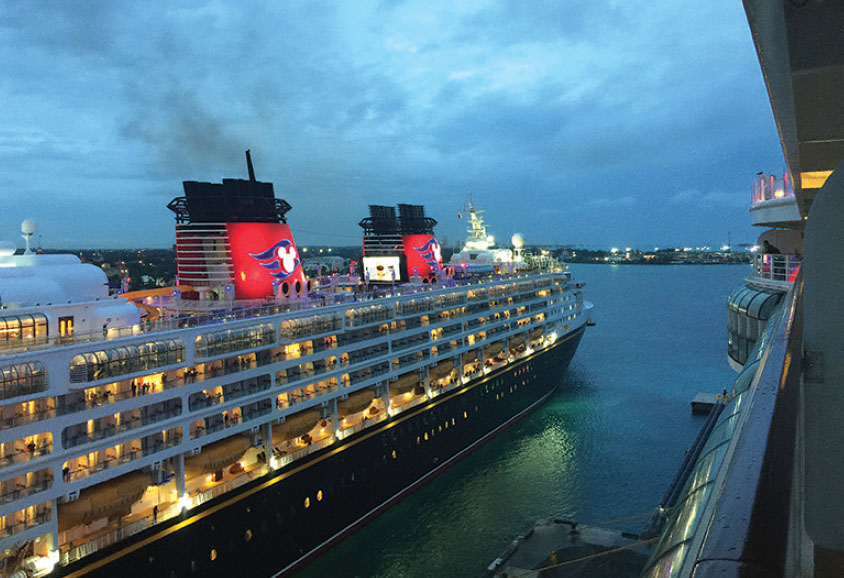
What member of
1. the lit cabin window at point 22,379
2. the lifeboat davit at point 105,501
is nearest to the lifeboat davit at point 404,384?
the lifeboat davit at point 105,501

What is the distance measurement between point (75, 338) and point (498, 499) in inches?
644

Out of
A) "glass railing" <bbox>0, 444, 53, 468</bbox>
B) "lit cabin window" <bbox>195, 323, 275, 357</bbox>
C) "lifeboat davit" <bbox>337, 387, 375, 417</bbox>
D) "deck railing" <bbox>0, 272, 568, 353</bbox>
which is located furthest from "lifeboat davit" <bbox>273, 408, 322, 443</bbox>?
"glass railing" <bbox>0, 444, 53, 468</bbox>

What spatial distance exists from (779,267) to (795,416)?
17419 millimetres

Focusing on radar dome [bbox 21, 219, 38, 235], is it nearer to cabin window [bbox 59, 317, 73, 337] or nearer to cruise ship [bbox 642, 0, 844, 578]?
cabin window [bbox 59, 317, 73, 337]

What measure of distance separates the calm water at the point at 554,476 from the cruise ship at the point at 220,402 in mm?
1011

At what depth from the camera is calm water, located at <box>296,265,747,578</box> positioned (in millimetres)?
18984

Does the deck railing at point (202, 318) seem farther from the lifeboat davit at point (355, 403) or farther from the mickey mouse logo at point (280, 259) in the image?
the lifeboat davit at point (355, 403)

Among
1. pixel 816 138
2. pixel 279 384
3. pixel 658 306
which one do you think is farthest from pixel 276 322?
pixel 658 306

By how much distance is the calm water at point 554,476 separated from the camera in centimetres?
1898

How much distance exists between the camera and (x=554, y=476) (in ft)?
80.4

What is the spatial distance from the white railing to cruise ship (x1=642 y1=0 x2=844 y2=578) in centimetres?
1196

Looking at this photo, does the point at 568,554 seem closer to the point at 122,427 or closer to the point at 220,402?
the point at 220,402

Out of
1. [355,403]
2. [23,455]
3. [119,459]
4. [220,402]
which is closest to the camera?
[23,455]

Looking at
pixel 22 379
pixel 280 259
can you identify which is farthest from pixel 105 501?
pixel 280 259
